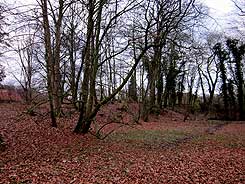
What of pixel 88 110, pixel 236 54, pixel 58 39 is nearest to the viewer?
pixel 88 110

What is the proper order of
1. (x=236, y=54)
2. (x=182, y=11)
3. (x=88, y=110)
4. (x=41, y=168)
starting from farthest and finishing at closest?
(x=236, y=54)
(x=88, y=110)
(x=182, y=11)
(x=41, y=168)

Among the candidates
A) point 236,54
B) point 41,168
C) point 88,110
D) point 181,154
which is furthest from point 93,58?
point 236,54

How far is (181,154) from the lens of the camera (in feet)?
47.4

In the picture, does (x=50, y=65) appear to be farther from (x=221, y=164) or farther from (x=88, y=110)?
(x=221, y=164)

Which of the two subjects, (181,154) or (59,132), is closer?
(181,154)

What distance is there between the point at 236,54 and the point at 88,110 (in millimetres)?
37468

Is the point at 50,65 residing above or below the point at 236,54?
below

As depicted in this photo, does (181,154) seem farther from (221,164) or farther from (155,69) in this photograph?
(155,69)

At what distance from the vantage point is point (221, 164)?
483 inches

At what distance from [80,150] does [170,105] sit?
4246 cm

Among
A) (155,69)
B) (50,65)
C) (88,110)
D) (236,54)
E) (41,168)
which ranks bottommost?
(41,168)

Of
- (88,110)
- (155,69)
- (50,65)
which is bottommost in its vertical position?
(88,110)

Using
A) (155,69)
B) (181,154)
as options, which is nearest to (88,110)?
(181,154)

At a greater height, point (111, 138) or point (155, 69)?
point (155, 69)
